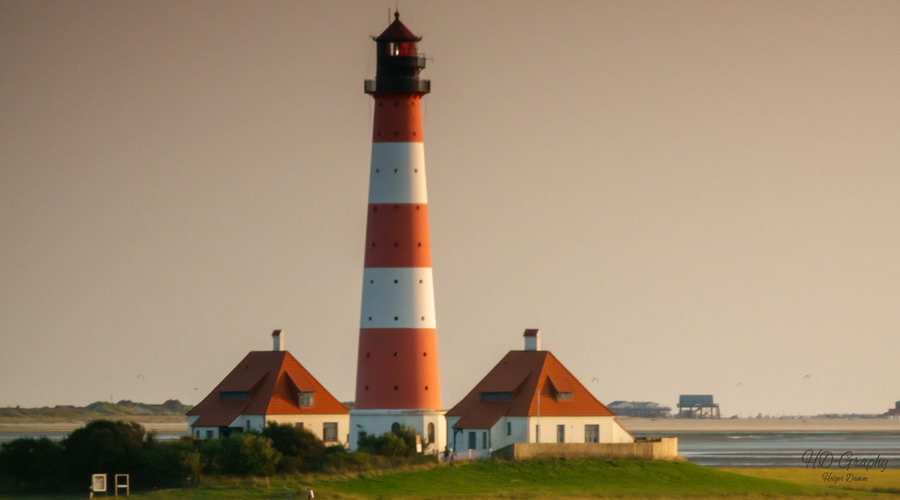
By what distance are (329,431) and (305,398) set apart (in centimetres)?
204

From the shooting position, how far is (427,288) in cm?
8962

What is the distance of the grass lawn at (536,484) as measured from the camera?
79.4 m

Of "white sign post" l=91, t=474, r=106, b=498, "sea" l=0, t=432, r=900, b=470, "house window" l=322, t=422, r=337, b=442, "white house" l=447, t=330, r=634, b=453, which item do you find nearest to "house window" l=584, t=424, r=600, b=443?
"white house" l=447, t=330, r=634, b=453

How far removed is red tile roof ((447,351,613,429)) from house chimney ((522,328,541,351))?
837mm

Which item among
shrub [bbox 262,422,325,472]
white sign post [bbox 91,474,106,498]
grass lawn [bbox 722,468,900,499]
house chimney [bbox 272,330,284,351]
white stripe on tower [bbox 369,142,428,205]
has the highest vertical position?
white stripe on tower [bbox 369,142,428,205]

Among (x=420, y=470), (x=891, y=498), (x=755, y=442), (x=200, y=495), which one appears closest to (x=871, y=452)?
(x=755, y=442)

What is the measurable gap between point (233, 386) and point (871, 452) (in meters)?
59.9

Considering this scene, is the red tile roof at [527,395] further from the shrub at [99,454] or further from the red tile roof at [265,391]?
the shrub at [99,454]

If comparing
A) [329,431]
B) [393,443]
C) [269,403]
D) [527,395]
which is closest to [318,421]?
[329,431]

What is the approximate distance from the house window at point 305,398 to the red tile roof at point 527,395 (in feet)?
24.1

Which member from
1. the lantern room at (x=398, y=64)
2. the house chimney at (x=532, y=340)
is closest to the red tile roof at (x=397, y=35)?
the lantern room at (x=398, y=64)

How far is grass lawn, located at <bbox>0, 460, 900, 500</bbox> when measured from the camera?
261ft

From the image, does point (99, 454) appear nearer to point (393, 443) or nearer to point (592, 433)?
point (393, 443)

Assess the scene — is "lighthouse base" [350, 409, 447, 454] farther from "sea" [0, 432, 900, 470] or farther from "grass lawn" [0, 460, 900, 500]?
"sea" [0, 432, 900, 470]
